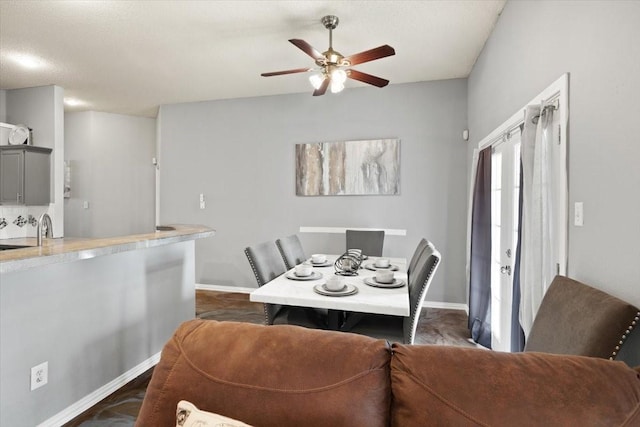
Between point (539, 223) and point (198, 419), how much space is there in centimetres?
179

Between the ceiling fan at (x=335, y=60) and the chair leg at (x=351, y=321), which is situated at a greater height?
the ceiling fan at (x=335, y=60)

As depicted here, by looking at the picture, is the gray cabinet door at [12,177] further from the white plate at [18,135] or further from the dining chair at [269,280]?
the dining chair at [269,280]

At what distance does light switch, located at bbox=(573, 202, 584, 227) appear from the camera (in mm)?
1469

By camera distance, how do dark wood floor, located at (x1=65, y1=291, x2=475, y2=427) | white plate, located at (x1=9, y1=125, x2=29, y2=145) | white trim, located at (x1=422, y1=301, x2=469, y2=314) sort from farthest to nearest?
white plate, located at (x1=9, y1=125, x2=29, y2=145) → white trim, located at (x1=422, y1=301, x2=469, y2=314) → dark wood floor, located at (x1=65, y1=291, x2=475, y2=427)

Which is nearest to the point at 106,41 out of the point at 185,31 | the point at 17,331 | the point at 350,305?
the point at 185,31

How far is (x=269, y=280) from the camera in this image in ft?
8.25

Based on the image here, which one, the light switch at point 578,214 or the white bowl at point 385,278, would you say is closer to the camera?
the light switch at point 578,214

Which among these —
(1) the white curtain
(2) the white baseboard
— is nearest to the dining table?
(1) the white curtain

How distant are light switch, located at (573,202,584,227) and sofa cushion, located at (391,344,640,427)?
83 centimetres

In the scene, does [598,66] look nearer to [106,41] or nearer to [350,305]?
[350,305]

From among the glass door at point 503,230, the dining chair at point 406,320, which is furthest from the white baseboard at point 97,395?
the glass door at point 503,230

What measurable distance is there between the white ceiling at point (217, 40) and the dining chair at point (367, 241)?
1891mm

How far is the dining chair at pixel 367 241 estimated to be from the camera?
3795 millimetres

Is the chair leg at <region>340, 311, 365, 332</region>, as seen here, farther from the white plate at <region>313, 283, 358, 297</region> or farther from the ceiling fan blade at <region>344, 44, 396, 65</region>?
the ceiling fan blade at <region>344, 44, 396, 65</region>
